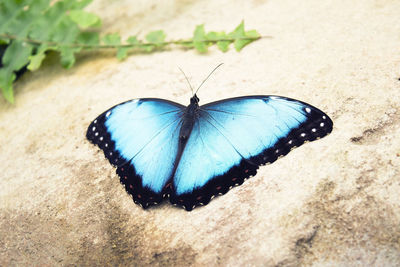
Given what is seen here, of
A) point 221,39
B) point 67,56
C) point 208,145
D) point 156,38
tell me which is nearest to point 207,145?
point 208,145

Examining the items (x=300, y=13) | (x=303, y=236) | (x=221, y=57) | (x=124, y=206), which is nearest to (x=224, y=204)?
(x=303, y=236)

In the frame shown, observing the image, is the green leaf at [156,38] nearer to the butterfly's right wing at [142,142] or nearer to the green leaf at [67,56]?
the green leaf at [67,56]

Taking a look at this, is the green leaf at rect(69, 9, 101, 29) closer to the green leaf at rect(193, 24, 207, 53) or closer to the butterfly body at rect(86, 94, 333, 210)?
the green leaf at rect(193, 24, 207, 53)

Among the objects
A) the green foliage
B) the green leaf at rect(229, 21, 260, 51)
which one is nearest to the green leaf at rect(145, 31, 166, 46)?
the green foliage

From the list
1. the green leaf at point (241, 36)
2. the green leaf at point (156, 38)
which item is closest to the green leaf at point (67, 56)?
the green leaf at point (156, 38)

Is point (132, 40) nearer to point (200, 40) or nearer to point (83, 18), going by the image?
point (83, 18)
